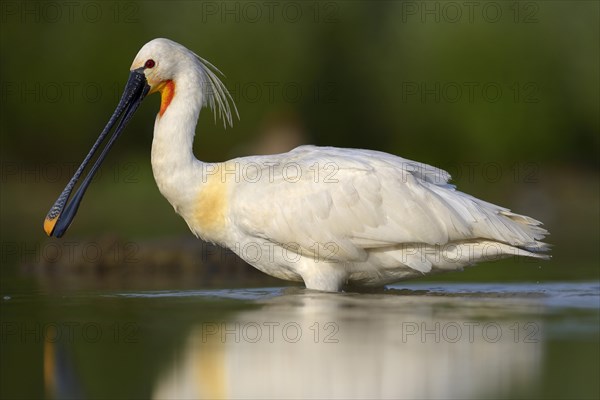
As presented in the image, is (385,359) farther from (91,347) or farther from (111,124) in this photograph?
(111,124)

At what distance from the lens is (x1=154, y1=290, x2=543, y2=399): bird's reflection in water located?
20.3 ft

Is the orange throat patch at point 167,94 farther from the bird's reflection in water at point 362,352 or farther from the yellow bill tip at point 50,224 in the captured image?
the bird's reflection in water at point 362,352

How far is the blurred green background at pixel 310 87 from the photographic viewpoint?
2653cm

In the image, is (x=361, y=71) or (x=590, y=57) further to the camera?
(x=361, y=71)

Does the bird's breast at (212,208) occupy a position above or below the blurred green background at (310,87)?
below

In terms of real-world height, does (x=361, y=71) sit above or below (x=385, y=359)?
above

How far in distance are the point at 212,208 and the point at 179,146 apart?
0.61 meters

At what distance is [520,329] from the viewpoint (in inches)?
309

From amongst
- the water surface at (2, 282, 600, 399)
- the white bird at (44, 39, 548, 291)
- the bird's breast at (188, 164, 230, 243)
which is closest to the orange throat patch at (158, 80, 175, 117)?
the white bird at (44, 39, 548, 291)

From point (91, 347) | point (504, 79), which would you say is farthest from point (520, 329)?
point (504, 79)

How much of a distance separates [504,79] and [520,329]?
19228 mm

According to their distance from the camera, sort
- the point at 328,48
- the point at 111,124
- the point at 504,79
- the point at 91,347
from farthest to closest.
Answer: the point at 328,48 < the point at 504,79 < the point at 111,124 < the point at 91,347

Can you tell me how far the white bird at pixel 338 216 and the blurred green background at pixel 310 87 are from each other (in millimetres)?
14343

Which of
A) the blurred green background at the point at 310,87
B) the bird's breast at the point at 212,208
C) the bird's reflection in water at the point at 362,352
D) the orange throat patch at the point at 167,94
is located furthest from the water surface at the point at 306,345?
the blurred green background at the point at 310,87
